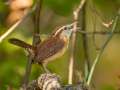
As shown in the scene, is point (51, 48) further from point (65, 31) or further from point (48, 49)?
point (65, 31)

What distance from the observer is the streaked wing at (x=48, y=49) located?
145 inches

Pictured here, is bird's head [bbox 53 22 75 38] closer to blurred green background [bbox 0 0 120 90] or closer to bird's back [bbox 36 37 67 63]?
bird's back [bbox 36 37 67 63]

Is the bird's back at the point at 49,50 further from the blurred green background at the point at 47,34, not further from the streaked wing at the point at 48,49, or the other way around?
the blurred green background at the point at 47,34

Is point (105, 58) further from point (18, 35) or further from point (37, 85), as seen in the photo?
point (37, 85)

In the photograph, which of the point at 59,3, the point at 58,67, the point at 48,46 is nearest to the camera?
the point at 48,46

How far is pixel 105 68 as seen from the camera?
6020 mm

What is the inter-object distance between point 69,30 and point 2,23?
1.65m

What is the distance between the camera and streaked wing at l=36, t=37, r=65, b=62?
367 cm

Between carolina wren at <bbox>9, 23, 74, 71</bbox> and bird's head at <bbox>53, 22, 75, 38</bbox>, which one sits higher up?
bird's head at <bbox>53, 22, 75, 38</bbox>

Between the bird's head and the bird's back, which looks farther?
the bird's back

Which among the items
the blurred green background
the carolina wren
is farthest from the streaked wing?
the blurred green background

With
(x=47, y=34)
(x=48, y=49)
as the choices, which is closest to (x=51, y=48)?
(x=48, y=49)

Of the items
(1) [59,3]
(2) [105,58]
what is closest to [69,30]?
(1) [59,3]

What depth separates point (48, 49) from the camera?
3721mm
